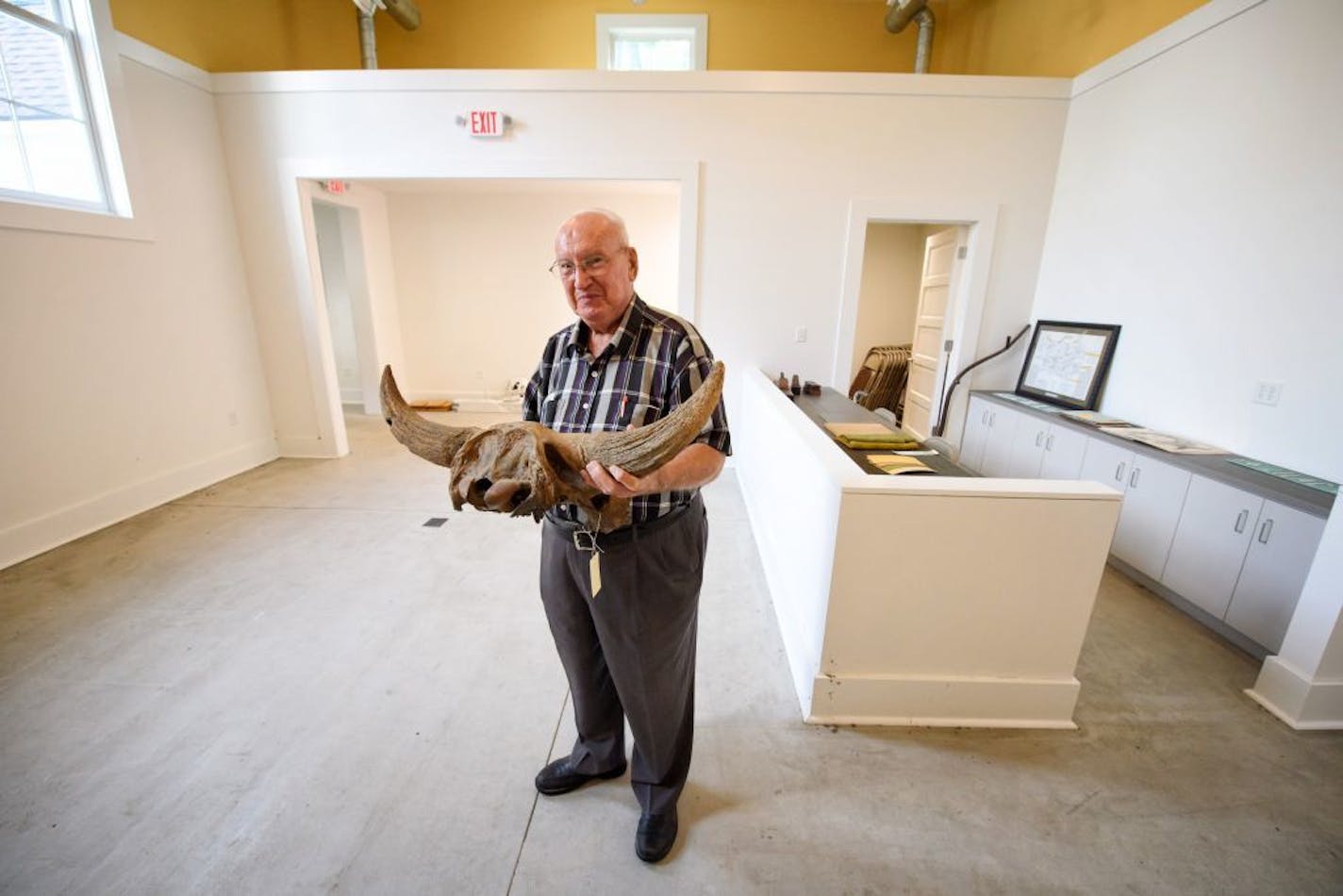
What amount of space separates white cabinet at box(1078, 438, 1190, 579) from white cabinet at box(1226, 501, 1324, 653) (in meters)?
0.36

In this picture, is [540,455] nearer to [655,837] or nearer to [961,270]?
[655,837]

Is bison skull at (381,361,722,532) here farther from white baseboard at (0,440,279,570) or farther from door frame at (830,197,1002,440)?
door frame at (830,197,1002,440)

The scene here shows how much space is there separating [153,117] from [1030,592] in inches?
236

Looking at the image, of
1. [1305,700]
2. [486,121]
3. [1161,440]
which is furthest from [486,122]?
[1305,700]

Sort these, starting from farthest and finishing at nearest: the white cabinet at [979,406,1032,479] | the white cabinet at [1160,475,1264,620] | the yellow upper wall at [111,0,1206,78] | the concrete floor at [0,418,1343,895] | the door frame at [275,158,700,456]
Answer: the yellow upper wall at [111,0,1206,78] → the door frame at [275,158,700,456] → the white cabinet at [979,406,1032,479] → the white cabinet at [1160,475,1264,620] → the concrete floor at [0,418,1343,895]

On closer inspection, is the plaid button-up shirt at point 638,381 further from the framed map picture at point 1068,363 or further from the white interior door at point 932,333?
the white interior door at point 932,333

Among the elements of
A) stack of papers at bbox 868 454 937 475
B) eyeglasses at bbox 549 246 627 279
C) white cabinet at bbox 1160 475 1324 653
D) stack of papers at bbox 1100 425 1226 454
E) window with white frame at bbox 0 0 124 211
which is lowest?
white cabinet at bbox 1160 475 1324 653

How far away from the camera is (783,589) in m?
2.41

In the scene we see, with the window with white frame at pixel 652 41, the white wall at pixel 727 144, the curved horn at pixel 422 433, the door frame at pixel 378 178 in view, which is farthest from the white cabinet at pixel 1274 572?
the window with white frame at pixel 652 41

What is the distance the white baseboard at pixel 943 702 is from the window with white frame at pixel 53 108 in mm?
5010

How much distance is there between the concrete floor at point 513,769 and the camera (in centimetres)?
136

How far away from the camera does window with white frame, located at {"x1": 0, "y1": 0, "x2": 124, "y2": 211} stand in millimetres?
2885

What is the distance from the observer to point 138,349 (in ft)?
11.4

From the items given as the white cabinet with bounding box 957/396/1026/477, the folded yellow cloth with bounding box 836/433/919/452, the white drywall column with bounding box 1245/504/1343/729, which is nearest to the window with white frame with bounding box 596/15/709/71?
the white cabinet with bounding box 957/396/1026/477
